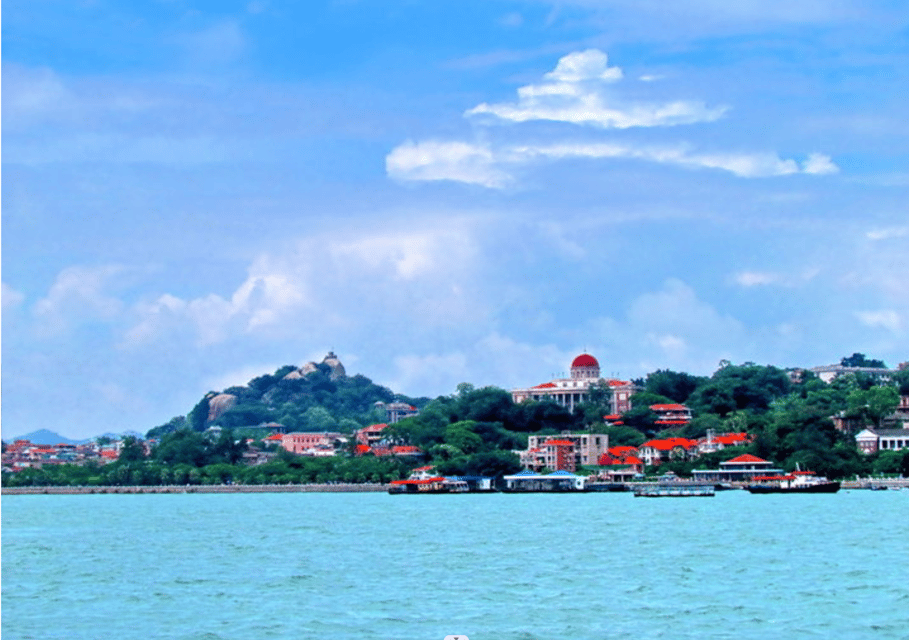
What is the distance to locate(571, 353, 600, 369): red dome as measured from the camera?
13404 cm

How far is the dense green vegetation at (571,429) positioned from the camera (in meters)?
95.1

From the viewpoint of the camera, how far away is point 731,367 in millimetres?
134500

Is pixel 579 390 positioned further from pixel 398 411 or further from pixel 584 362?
pixel 398 411

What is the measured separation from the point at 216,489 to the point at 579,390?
3564cm

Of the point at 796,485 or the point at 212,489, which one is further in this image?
the point at 212,489

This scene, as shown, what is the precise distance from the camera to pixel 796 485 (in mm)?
82000

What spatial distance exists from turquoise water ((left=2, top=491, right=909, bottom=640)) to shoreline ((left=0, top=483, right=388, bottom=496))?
42.8 m

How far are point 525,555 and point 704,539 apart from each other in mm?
7733

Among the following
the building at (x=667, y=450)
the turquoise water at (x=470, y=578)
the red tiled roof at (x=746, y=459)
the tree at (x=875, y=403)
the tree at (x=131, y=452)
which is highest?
the tree at (x=875, y=403)

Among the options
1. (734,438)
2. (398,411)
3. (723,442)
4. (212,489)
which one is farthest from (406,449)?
(398,411)

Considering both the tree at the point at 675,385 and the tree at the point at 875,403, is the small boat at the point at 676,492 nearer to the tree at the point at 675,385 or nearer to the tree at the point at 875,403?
the tree at the point at 875,403

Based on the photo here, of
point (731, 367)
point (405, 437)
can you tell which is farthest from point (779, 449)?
point (731, 367)

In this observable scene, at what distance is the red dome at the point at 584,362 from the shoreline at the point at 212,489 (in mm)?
37476

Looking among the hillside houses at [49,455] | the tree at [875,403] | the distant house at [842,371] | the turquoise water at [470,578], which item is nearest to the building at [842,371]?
the distant house at [842,371]
